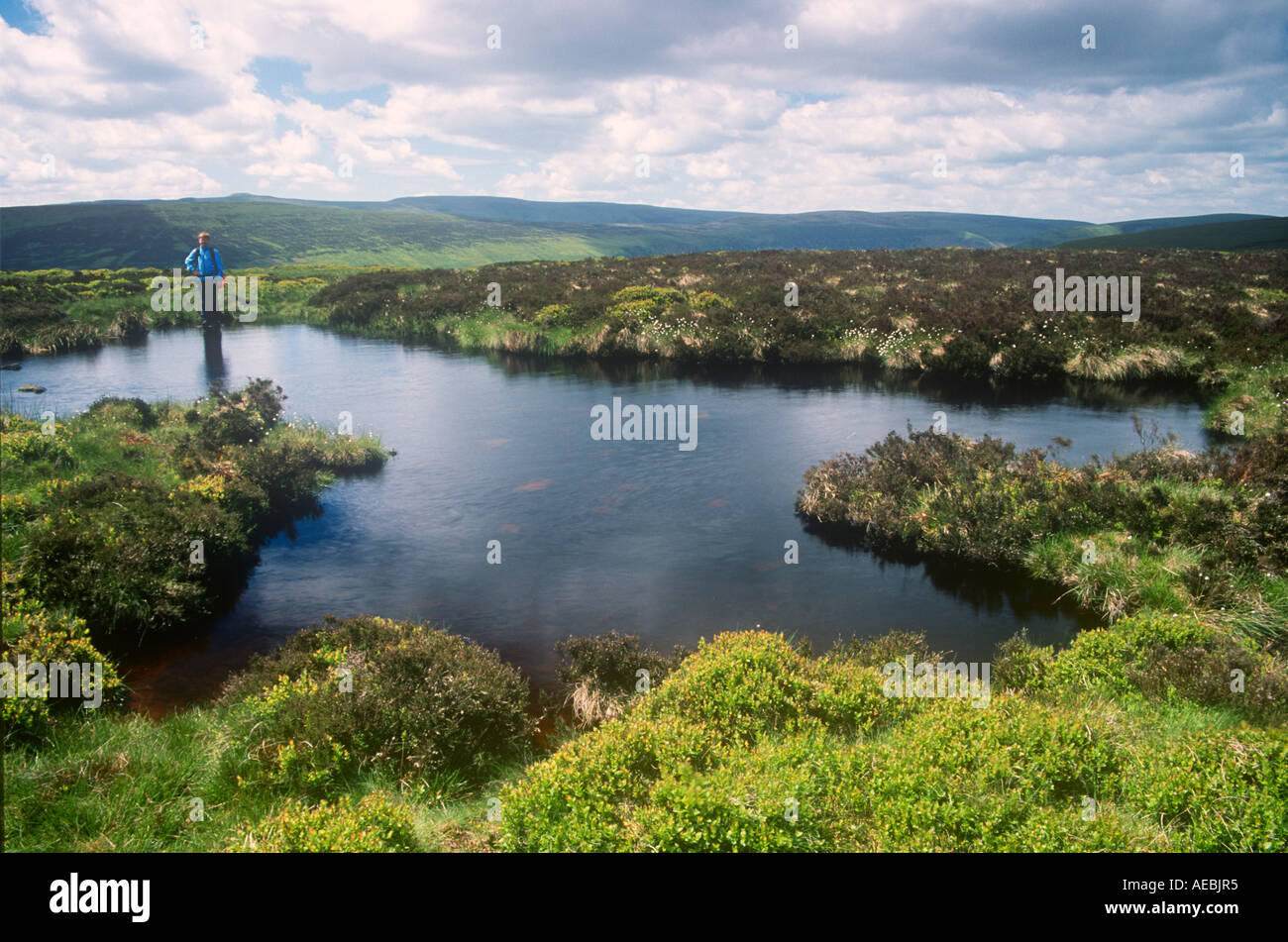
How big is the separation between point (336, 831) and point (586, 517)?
10515 millimetres

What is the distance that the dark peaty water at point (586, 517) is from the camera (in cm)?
1207

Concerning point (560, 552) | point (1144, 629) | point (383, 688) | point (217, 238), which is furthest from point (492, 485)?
point (217, 238)

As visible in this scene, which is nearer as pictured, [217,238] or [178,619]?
[178,619]

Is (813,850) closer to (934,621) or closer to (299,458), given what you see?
(934,621)

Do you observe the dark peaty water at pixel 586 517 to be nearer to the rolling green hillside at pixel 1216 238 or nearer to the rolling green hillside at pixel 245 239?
the rolling green hillside at pixel 1216 238

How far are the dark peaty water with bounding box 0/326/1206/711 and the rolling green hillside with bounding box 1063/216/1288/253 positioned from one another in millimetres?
78387

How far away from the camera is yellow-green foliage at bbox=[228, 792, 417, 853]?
5887 mm

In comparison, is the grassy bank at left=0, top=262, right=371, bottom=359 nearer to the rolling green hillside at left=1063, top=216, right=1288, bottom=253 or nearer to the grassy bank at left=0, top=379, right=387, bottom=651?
the grassy bank at left=0, top=379, right=387, bottom=651

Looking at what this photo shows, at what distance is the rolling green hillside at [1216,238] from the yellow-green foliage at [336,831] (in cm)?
9837

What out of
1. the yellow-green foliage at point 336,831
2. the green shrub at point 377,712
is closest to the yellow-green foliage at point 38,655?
the green shrub at point 377,712

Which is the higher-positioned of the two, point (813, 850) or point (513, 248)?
point (513, 248)

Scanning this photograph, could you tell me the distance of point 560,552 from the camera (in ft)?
48.0
